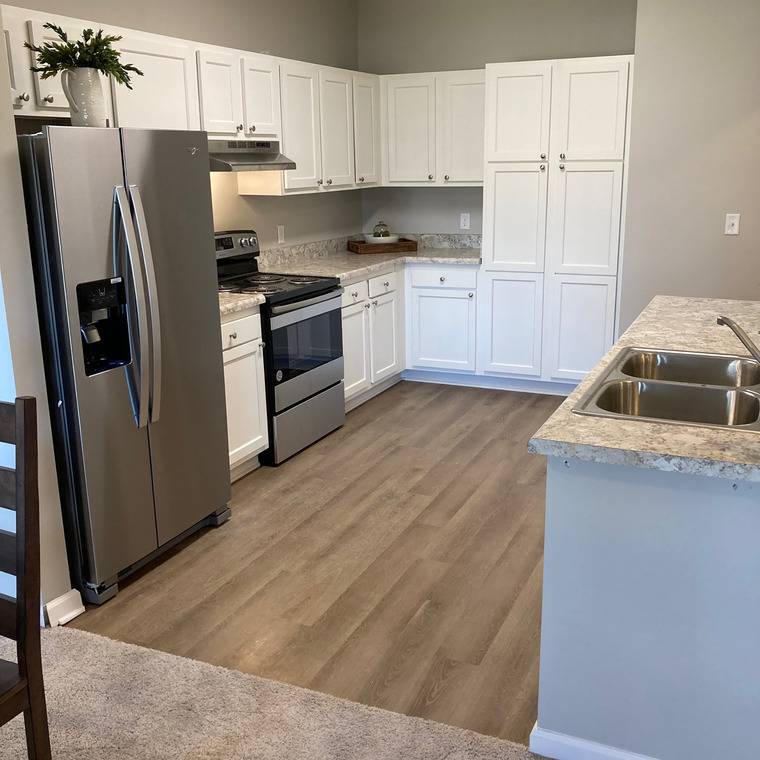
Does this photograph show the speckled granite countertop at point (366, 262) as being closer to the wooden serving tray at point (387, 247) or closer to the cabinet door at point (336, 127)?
the wooden serving tray at point (387, 247)

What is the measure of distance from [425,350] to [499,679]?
3470mm

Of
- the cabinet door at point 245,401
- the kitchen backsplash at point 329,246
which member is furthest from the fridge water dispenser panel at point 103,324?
the kitchen backsplash at point 329,246

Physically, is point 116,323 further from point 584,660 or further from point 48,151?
point 584,660

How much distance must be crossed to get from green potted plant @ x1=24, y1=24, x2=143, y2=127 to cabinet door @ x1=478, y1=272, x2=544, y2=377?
10.2 ft

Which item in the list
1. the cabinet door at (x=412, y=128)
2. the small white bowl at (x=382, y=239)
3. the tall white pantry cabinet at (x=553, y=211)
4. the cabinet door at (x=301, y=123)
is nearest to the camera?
the cabinet door at (x=301, y=123)

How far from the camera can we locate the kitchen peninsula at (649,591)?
5.80 ft

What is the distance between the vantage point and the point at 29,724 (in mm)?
1642

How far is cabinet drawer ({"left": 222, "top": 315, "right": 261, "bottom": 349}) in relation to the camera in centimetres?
364

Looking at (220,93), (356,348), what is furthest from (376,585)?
(220,93)

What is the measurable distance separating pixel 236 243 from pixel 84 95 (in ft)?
5.79

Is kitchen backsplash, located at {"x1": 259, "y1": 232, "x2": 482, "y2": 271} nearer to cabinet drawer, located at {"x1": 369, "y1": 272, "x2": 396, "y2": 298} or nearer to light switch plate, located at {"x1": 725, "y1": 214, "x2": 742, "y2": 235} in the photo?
cabinet drawer, located at {"x1": 369, "y1": 272, "x2": 396, "y2": 298}

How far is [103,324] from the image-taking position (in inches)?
111

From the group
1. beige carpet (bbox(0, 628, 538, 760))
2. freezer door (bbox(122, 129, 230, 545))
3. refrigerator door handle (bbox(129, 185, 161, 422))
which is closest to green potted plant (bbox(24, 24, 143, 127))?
freezer door (bbox(122, 129, 230, 545))

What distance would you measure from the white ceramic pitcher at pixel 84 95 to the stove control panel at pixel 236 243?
151 centimetres
